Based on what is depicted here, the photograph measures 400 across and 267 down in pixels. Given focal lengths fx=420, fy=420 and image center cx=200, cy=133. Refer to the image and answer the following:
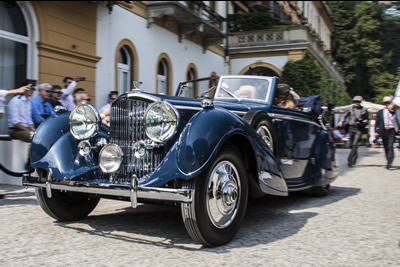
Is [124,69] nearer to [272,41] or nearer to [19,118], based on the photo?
[19,118]

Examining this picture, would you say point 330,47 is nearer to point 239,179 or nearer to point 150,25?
point 150,25

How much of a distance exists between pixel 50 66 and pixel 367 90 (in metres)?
42.1

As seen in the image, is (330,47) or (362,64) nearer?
(362,64)

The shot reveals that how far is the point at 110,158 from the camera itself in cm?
358

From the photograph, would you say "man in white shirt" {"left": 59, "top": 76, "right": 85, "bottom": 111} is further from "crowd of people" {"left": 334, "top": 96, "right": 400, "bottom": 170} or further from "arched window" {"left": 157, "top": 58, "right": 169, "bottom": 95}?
"arched window" {"left": 157, "top": 58, "right": 169, "bottom": 95}

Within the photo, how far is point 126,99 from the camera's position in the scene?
12.1 ft

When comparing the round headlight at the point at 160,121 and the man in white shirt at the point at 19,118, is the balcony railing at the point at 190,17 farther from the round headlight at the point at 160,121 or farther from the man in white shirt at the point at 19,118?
the round headlight at the point at 160,121

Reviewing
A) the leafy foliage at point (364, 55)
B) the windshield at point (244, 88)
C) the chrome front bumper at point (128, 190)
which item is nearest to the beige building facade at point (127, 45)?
the windshield at point (244, 88)

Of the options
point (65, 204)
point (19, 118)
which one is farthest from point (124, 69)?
point (65, 204)

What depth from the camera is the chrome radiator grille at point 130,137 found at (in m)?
3.53

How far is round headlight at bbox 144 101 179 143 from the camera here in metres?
3.32

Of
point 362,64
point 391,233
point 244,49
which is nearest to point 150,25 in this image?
point 244,49

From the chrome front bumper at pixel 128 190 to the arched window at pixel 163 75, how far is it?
13378mm

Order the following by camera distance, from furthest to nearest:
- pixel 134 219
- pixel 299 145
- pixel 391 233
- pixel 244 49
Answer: pixel 244 49
pixel 299 145
pixel 134 219
pixel 391 233
